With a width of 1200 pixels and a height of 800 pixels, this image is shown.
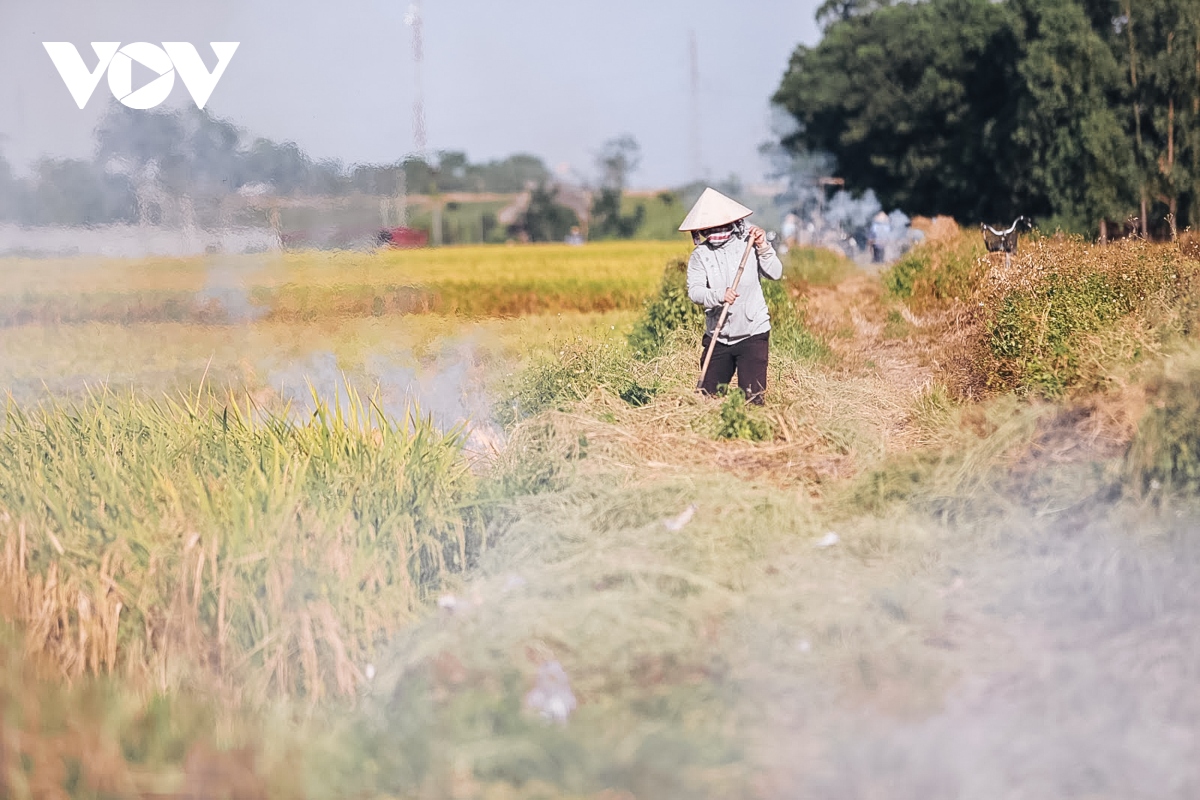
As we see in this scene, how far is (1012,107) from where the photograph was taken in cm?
3800

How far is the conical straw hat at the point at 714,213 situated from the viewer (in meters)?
6.81

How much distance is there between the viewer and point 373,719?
409cm

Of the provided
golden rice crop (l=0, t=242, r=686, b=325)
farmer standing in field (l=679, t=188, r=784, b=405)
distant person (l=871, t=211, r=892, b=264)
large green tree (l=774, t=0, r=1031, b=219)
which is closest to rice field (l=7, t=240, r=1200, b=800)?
farmer standing in field (l=679, t=188, r=784, b=405)

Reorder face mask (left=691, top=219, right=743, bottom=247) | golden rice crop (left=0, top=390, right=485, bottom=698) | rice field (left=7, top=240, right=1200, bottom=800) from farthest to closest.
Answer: face mask (left=691, top=219, right=743, bottom=247) < golden rice crop (left=0, top=390, right=485, bottom=698) < rice field (left=7, top=240, right=1200, bottom=800)

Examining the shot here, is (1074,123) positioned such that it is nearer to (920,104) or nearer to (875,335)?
(920,104)

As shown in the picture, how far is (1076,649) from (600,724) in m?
1.55

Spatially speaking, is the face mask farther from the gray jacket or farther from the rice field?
the rice field

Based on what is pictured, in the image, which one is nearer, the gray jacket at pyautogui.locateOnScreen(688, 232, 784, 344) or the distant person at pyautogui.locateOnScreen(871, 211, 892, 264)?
the gray jacket at pyautogui.locateOnScreen(688, 232, 784, 344)

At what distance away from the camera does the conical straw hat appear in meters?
6.81

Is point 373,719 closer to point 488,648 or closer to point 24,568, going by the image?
point 488,648

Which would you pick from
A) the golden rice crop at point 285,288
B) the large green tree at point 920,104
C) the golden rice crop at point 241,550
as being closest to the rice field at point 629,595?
the golden rice crop at point 241,550

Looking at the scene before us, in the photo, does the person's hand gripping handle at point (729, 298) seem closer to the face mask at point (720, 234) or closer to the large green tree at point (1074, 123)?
the face mask at point (720, 234)

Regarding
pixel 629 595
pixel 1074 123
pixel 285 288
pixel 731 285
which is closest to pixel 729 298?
pixel 731 285

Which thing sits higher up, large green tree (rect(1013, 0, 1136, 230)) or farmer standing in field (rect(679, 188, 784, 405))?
large green tree (rect(1013, 0, 1136, 230))
